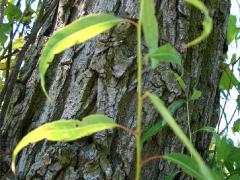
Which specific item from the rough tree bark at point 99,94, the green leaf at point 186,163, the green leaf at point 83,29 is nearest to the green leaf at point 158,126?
the rough tree bark at point 99,94

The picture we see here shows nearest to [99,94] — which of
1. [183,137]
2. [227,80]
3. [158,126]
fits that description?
[158,126]

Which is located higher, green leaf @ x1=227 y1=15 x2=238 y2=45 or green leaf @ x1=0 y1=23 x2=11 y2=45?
green leaf @ x1=0 y1=23 x2=11 y2=45

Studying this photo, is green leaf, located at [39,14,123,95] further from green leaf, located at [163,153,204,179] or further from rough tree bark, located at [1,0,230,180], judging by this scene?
rough tree bark, located at [1,0,230,180]

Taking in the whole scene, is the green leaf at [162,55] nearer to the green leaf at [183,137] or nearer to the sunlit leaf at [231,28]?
the green leaf at [183,137]

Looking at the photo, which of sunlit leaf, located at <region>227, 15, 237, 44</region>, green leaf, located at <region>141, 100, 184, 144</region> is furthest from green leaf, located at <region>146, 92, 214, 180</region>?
sunlit leaf, located at <region>227, 15, 237, 44</region>

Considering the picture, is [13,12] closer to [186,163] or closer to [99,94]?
[99,94]

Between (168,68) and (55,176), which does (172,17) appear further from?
(55,176)
